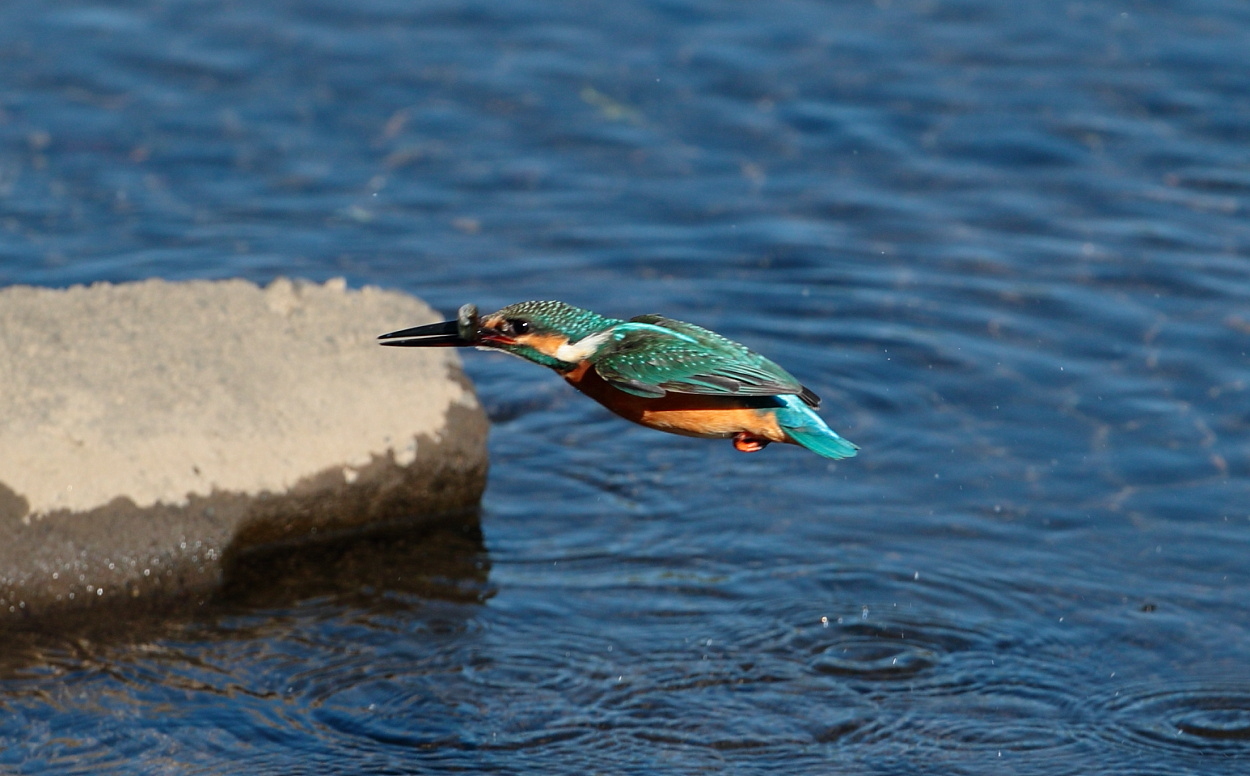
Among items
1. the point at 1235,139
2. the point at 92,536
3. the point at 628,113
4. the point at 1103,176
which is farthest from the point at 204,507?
the point at 1235,139

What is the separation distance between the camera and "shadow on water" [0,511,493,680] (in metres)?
5.79

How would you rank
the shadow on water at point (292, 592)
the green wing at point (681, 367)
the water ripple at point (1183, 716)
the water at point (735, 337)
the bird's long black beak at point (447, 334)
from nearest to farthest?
1. the green wing at point (681, 367)
2. the bird's long black beak at point (447, 334)
3. the water ripple at point (1183, 716)
4. the water at point (735, 337)
5. the shadow on water at point (292, 592)

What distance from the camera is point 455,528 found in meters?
6.68

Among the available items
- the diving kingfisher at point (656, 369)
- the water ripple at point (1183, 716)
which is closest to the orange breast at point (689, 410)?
the diving kingfisher at point (656, 369)

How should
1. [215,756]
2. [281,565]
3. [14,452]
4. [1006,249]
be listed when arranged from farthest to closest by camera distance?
[1006,249] → [281,565] → [14,452] → [215,756]

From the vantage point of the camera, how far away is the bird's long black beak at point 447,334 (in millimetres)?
4699

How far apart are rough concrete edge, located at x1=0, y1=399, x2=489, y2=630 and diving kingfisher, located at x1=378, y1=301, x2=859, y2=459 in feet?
5.07

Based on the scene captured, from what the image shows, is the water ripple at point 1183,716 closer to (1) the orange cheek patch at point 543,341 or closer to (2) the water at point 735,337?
(2) the water at point 735,337

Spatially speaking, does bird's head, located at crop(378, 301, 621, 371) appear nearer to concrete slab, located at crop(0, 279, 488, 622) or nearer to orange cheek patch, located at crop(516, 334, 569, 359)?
orange cheek patch, located at crop(516, 334, 569, 359)

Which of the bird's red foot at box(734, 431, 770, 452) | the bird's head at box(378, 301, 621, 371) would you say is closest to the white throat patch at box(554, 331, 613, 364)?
the bird's head at box(378, 301, 621, 371)

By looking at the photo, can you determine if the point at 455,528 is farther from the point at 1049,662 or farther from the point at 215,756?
the point at 1049,662

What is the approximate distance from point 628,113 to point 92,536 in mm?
5300

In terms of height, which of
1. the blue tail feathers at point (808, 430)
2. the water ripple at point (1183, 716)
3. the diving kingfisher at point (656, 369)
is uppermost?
the diving kingfisher at point (656, 369)

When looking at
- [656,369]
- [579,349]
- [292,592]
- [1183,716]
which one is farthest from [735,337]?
[656,369]
